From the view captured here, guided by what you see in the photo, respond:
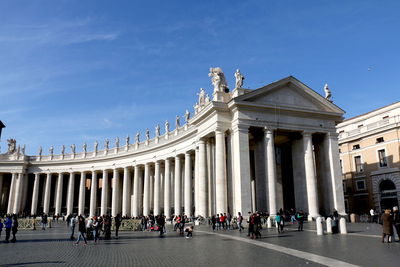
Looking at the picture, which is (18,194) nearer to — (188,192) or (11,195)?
(11,195)

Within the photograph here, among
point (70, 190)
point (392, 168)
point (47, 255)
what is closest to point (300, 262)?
point (47, 255)

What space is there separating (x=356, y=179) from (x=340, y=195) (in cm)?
1825

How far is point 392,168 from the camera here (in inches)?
1960

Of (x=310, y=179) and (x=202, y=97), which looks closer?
(x=310, y=179)

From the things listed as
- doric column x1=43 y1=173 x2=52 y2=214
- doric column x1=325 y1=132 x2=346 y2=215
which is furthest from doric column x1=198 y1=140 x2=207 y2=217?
doric column x1=43 y1=173 x2=52 y2=214

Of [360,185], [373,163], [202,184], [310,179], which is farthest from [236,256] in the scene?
[360,185]

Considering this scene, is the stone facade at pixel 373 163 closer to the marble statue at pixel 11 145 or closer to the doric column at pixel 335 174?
the doric column at pixel 335 174

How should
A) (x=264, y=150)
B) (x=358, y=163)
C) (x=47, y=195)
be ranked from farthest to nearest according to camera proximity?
(x=47, y=195), (x=358, y=163), (x=264, y=150)

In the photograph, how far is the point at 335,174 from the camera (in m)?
41.0

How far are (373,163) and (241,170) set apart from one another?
29639 millimetres

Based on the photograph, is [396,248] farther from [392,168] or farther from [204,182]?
[392,168]

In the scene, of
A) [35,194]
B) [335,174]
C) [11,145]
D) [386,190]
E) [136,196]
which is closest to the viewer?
[335,174]

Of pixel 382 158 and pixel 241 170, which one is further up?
pixel 382 158

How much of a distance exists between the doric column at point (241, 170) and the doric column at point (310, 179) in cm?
844
